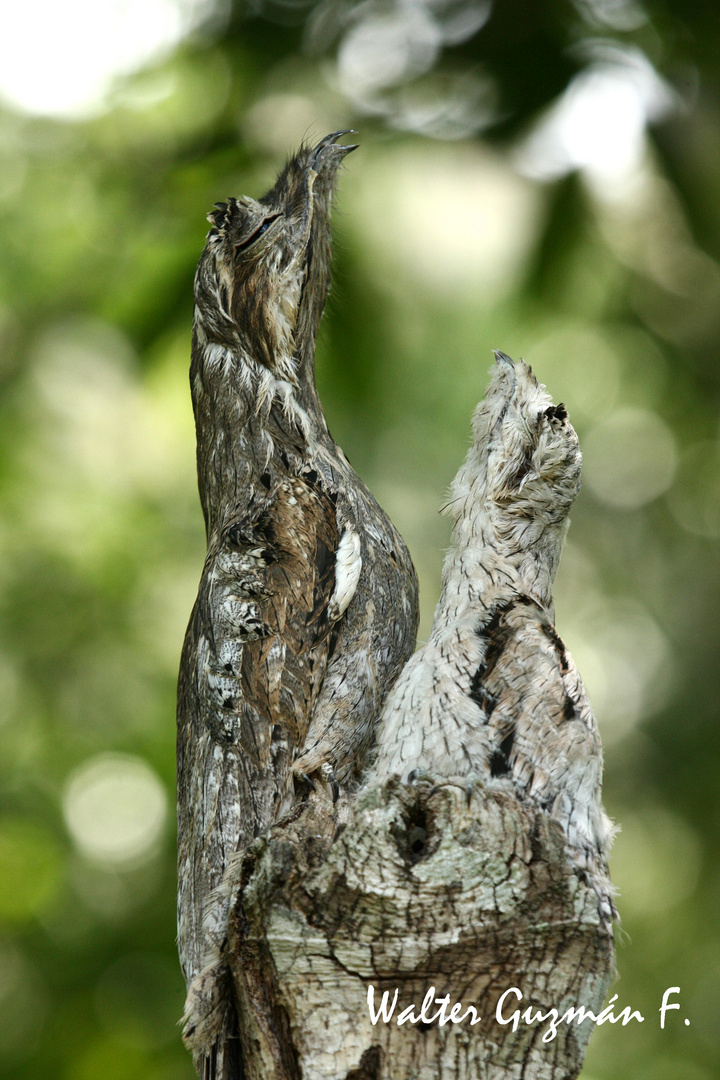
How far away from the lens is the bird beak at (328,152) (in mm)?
3125

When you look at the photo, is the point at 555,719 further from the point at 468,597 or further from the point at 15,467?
the point at 15,467

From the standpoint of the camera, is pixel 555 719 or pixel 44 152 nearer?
pixel 555 719

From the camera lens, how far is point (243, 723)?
253cm

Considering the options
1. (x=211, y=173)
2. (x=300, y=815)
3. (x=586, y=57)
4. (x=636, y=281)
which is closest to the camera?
(x=300, y=815)

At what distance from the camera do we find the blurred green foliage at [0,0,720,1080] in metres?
4.77

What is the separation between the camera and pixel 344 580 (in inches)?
101

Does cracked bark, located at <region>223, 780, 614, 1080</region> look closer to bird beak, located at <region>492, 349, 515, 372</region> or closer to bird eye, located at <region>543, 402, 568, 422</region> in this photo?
bird eye, located at <region>543, 402, 568, 422</region>

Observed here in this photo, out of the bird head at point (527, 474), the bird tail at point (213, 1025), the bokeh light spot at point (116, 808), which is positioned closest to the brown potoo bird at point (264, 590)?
the bird tail at point (213, 1025)

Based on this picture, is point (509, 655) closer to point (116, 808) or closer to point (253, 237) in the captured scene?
point (253, 237)

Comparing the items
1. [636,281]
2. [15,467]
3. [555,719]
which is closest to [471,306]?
[636,281]

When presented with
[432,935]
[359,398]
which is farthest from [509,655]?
[359,398]

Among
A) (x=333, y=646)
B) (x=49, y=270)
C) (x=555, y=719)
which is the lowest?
(x=555, y=719)

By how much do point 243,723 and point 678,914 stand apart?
6726mm

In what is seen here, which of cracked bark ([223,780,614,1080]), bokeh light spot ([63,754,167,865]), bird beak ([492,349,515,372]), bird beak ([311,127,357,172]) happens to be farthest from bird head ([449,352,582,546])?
bokeh light spot ([63,754,167,865])
